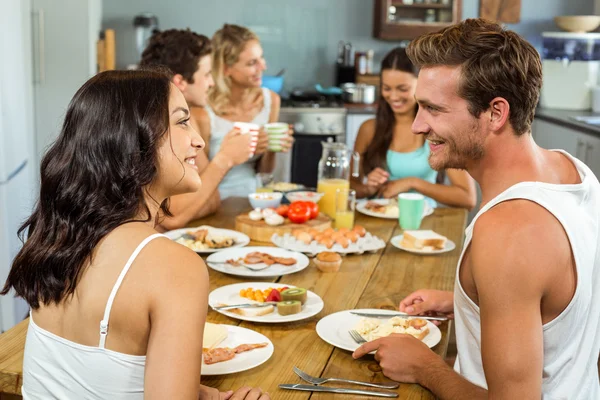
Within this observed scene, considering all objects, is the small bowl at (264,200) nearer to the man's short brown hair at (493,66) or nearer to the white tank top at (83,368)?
the man's short brown hair at (493,66)

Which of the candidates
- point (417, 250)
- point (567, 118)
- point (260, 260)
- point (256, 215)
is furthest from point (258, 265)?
point (567, 118)

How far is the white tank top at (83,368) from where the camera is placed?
1263 mm

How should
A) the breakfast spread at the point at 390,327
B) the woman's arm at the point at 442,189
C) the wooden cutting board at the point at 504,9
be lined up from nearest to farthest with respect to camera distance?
1. the breakfast spread at the point at 390,327
2. the woman's arm at the point at 442,189
3. the wooden cutting board at the point at 504,9

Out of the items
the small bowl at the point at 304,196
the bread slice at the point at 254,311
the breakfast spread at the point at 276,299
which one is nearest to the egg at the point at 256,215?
the small bowl at the point at 304,196

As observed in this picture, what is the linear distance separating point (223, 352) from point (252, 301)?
34cm

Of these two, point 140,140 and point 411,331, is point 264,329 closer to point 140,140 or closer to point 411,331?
point 411,331

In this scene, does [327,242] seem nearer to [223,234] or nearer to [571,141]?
[223,234]

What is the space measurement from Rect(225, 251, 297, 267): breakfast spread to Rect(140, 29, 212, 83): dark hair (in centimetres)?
106

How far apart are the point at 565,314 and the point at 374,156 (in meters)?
2.17

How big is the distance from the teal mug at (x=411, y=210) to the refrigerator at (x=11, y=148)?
1.69m

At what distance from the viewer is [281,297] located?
1.88 metres

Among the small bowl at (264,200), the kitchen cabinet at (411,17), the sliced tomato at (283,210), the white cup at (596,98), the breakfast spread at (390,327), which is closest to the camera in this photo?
the breakfast spread at (390,327)

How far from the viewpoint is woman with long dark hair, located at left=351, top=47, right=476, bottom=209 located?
3.16m

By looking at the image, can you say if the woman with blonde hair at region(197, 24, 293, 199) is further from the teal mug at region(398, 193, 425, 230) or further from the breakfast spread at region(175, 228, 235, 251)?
the breakfast spread at region(175, 228, 235, 251)
